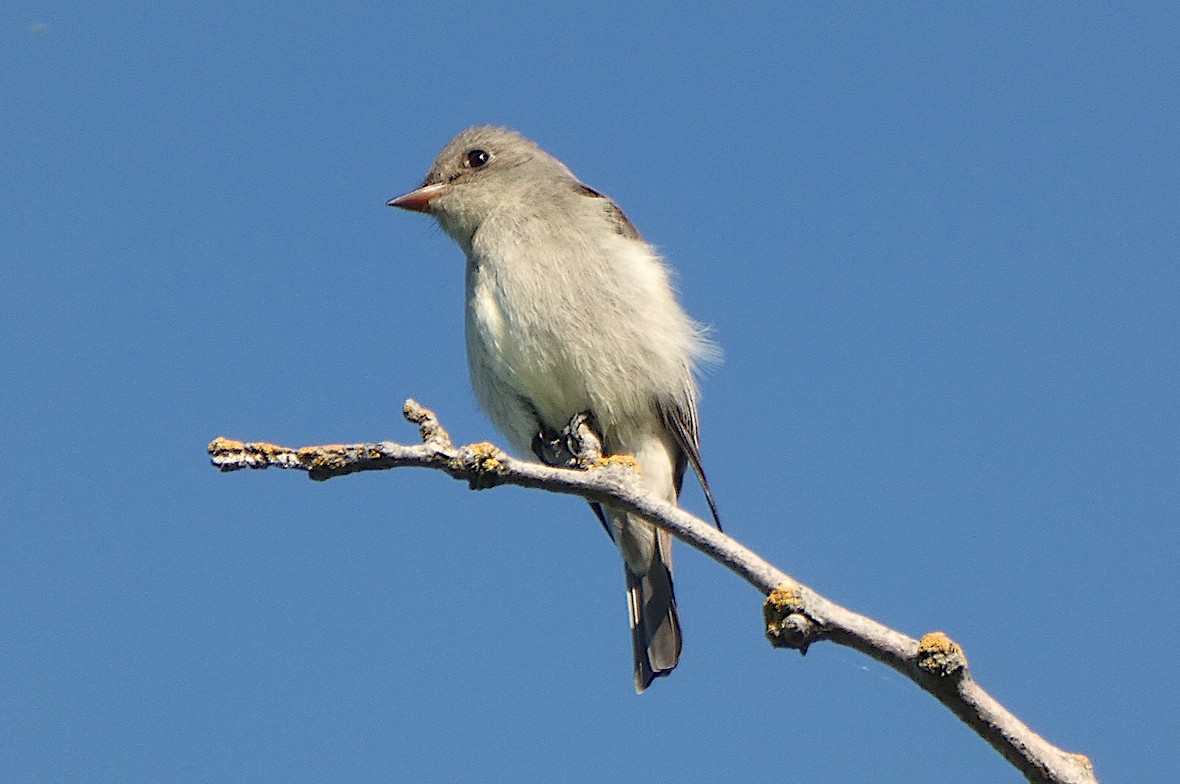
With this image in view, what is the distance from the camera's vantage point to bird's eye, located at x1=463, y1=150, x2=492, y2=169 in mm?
8070

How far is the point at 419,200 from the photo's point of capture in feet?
25.9

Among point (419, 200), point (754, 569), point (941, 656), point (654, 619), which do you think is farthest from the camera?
point (419, 200)

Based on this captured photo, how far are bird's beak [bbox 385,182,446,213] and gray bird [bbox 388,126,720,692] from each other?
0.15 m

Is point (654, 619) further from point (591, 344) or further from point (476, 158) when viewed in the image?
point (476, 158)

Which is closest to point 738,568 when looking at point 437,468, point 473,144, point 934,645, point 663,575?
point 934,645

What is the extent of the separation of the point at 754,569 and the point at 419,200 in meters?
4.95

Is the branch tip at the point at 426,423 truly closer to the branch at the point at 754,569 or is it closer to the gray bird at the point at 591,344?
the branch at the point at 754,569

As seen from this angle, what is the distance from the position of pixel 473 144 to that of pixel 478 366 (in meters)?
1.85

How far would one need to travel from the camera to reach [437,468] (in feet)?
13.8

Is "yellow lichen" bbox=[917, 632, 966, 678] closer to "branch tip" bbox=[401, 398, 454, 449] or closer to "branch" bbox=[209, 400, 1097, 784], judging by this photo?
"branch" bbox=[209, 400, 1097, 784]

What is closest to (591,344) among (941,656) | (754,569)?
(754,569)

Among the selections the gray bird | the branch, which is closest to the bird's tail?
the gray bird

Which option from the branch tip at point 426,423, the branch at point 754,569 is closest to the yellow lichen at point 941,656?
the branch at point 754,569

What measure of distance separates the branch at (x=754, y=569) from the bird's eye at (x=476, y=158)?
3.87 metres
